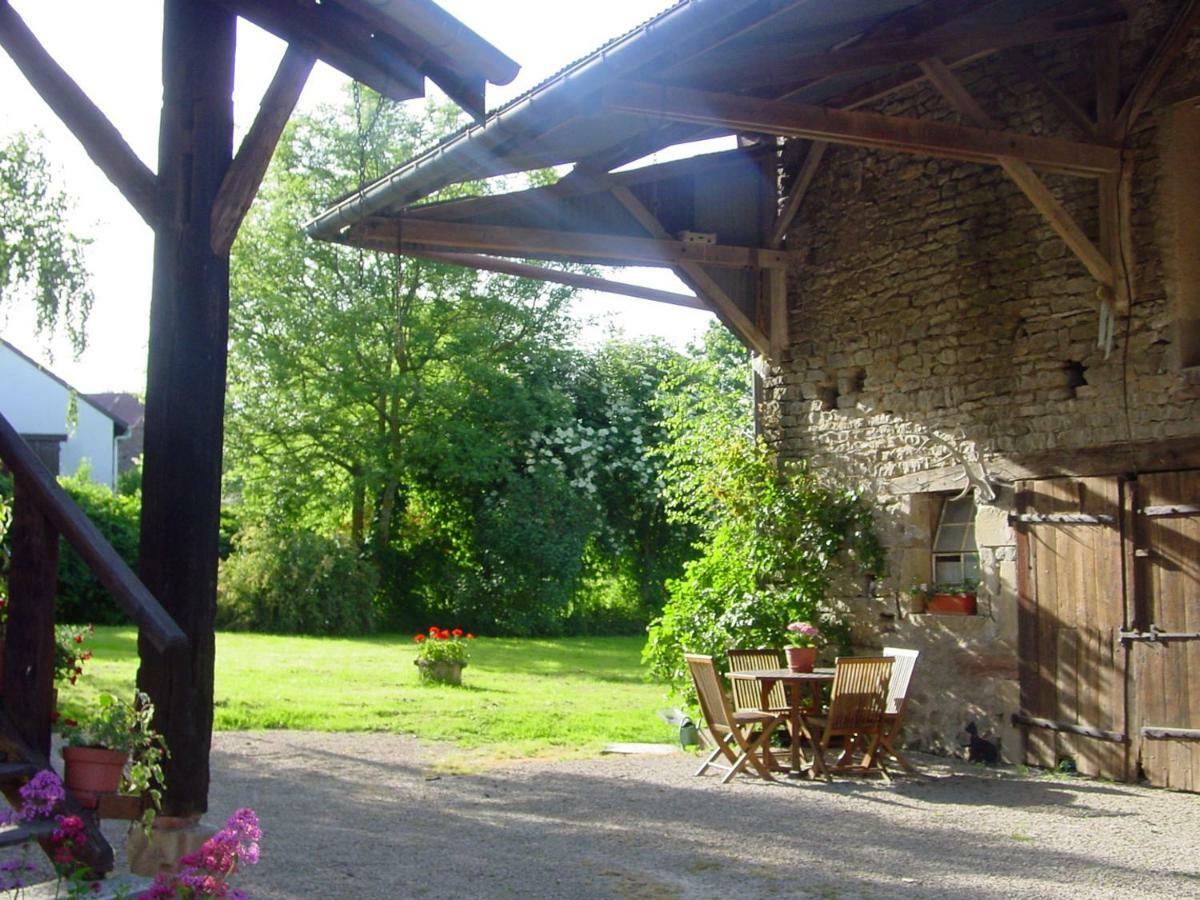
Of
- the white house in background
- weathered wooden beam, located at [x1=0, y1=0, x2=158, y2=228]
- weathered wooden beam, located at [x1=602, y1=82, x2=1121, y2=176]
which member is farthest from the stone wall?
the white house in background

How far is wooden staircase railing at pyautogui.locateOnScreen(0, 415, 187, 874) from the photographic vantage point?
157 inches

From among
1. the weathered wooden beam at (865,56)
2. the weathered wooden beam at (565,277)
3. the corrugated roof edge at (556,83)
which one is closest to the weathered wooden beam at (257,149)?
the corrugated roof edge at (556,83)

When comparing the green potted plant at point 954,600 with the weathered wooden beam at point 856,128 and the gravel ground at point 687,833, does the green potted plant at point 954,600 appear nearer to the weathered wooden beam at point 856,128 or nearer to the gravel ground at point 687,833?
the gravel ground at point 687,833

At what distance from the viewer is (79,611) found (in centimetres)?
2006

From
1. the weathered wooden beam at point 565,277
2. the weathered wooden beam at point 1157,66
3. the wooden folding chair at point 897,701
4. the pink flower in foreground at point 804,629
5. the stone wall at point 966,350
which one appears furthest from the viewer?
the weathered wooden beam at point 565,277

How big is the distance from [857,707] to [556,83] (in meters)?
4.00

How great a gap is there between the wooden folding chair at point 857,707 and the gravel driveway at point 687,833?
237mm

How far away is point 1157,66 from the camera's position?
760 cm

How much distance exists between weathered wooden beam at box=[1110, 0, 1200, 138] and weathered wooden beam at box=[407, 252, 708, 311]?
341 centimetres

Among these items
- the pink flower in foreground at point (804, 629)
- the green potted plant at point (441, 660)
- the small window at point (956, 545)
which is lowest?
the green potted plant at point (441, 660)

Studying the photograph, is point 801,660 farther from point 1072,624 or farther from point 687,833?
point 687,833

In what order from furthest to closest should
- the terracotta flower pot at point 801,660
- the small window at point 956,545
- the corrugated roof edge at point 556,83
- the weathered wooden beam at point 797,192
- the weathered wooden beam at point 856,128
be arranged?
the weathered wooden beam at point 797,192 → the small window at point 956,545 → the terracotta flower pot at point 801,660 → the weathered wooden beam at point 856,128 → the corrugated roof edge at point 556,83

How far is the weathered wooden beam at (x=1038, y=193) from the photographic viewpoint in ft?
24.2

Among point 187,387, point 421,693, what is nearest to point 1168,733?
point 187,387
